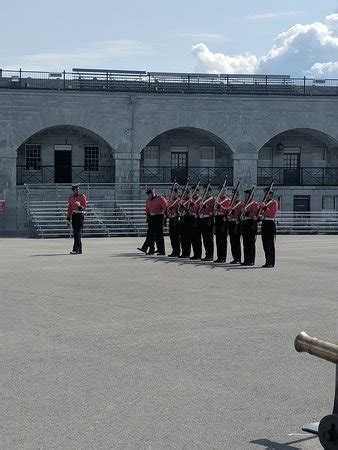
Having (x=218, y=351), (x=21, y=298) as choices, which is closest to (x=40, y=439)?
(x=218, y=351)

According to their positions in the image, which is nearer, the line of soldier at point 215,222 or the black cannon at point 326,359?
the black cannon at point 326,359

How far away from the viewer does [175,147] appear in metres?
46.2

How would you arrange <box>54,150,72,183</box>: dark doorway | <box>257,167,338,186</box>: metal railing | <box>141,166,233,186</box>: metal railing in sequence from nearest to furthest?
1. <box>54,150,72,183</box>: dark doorway
2. <box>141,166,233,186</box>: metal railing
3. <box>257,167,338,186</box>: metal railing

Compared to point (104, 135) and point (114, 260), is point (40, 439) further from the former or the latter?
point (104, 135)

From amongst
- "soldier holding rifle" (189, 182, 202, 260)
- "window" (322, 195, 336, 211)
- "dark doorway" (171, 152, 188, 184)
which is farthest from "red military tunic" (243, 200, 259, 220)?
"window" (322, 195, 336, 211)

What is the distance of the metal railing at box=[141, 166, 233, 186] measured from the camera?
45312 millimetres

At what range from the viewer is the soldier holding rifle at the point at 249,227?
20797mm

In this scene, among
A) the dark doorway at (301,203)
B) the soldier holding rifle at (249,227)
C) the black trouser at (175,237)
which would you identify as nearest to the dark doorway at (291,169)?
the dark doorway at (301,203)

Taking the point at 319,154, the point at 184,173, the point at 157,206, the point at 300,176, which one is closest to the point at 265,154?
the point at 300,176

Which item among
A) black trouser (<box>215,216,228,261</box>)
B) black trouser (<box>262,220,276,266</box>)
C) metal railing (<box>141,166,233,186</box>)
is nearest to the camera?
black trouser (<box>262,220,276,266</box>)

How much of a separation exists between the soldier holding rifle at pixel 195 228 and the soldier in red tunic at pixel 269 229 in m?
2.65

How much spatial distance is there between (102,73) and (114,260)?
80.1 ft

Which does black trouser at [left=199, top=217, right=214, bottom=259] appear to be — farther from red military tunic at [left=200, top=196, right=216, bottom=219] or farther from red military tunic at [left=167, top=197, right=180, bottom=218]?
red military tunic at [left=167, top=197, right=180, bottom=218]

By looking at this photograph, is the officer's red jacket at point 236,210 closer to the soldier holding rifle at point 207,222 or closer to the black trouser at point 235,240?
the black trouser at point 235,240
